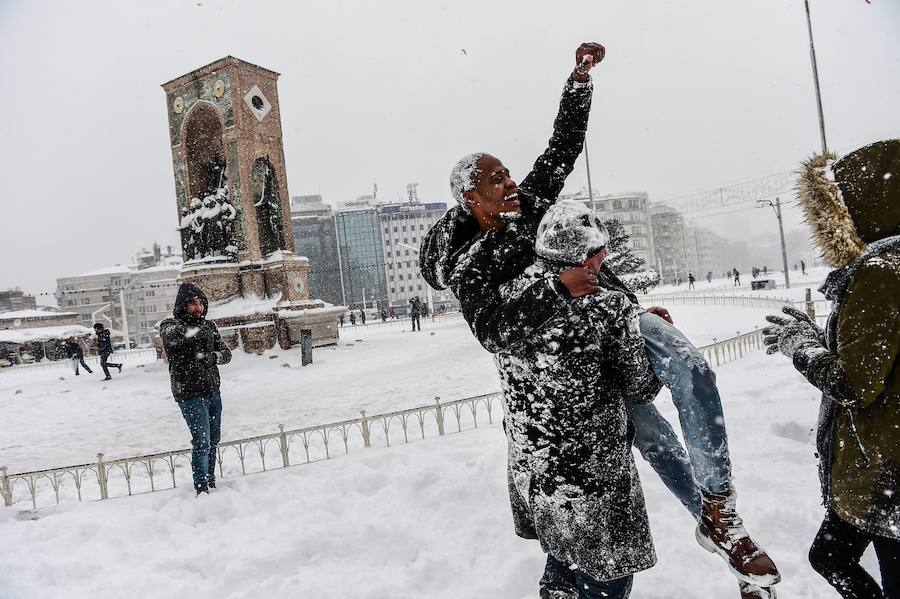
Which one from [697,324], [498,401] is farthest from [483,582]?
[697,324]

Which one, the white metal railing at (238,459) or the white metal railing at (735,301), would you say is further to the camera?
the white metal railing at (735,301)

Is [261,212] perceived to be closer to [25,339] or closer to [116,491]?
[116,491]

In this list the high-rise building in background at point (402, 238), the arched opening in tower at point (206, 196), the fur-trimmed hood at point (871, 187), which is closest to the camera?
the fur-trimmed hood at point (871, 187)

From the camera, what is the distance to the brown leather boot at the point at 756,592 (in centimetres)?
148

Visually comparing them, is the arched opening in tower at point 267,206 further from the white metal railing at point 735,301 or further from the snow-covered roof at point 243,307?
the white metal railing at point 735,301

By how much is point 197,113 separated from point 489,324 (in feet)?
76.7

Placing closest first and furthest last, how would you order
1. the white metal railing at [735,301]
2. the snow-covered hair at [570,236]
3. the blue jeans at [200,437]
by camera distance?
the snow-covered hair at [570,236]
the blue jeans at [200,437]
the white metal railing at [735,301]

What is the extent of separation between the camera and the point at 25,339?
122 feet

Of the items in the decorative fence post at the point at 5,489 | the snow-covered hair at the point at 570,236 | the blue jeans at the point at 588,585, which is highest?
the snow-covered hair at the point at 570,236

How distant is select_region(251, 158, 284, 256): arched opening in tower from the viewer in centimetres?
2058

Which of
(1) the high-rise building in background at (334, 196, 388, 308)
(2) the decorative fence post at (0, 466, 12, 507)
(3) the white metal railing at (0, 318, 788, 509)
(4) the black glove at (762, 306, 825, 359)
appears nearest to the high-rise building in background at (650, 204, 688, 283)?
(1) the high-rise building in background at (334, 196, 388, 308)

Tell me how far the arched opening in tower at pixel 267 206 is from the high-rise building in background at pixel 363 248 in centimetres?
7241

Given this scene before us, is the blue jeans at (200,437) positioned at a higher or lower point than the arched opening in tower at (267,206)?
lower

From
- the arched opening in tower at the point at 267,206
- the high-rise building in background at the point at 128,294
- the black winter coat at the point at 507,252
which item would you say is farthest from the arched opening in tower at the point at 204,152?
the high-rise building in background at the point at 128,294
